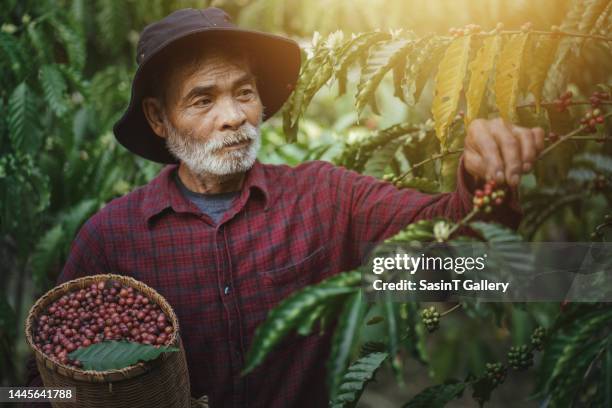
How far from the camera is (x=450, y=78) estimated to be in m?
1.15

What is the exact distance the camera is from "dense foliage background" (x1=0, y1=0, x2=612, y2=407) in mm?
1145

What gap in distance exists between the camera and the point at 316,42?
1462 millimetres

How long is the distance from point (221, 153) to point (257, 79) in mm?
330

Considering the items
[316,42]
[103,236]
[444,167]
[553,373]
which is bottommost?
[553,373]

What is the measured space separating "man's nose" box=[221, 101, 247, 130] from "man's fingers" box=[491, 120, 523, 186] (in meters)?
0.77

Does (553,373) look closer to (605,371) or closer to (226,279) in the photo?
(605,371)

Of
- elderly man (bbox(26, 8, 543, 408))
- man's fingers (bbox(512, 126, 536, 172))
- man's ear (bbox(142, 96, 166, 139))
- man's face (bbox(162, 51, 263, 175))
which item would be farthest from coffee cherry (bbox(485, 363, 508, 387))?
man's ear (bbox(142, 96, 166, 139))

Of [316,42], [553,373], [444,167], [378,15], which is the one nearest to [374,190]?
[444,167]

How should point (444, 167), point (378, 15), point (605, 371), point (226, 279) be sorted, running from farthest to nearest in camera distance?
point (378, 15), point (226, 279), point (444, 167), point (605, 371)

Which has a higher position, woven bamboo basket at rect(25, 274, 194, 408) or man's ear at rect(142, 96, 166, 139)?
man's ear at rect(142, 96, 166, 139)

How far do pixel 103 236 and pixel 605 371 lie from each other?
1240 millimetres

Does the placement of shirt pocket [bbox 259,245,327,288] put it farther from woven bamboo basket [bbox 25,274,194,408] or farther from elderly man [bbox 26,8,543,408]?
woven bamboo basket [bbox 25,274,194,408]

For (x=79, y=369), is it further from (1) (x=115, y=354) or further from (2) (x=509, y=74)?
(2) (x=509, y=74)

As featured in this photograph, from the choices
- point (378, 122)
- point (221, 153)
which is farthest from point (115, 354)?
point (378, 122)
